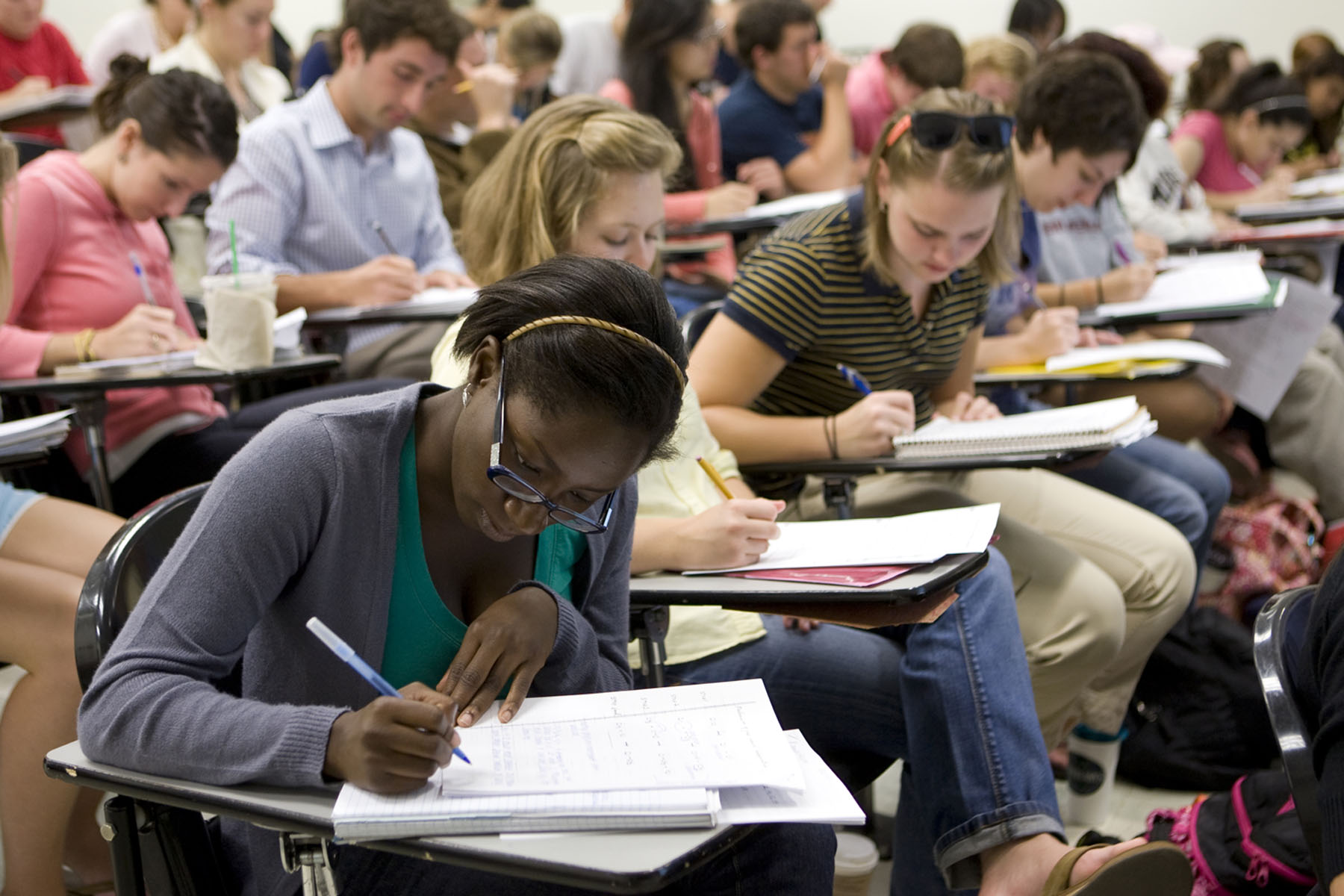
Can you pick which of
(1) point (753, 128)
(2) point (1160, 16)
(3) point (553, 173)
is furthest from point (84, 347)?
(2) point (1160, 16)

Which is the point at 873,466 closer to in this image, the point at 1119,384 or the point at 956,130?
the point at 956,130

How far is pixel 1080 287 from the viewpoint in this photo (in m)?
2.87

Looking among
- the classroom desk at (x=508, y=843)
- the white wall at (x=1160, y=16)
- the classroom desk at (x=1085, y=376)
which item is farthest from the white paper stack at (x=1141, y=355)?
the white wall at (x=1160, y=16)

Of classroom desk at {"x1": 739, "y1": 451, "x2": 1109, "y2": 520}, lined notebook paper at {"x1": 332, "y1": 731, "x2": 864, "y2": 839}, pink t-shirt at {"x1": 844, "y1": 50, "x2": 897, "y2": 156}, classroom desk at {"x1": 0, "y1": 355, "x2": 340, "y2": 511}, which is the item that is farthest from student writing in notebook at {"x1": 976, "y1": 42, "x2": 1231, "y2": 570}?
pink t-shirt at {"x1": 844, "y1": 50, "x2": 897, "y2": 156}

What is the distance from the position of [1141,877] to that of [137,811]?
957 millimetres

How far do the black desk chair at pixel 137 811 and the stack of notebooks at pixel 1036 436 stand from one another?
1.04m

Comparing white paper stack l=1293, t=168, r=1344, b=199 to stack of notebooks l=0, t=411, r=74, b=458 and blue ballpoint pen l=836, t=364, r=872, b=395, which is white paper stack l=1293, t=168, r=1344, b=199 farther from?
stack of notebooks l=0, t=411, r=74, b=458

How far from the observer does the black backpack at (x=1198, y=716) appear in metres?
2.19

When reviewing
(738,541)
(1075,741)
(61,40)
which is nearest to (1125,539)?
(1075,741)

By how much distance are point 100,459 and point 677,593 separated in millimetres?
1213

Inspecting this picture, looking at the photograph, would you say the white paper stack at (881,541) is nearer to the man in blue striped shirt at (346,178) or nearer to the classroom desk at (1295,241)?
the man in blue striped shirt at (346,178)

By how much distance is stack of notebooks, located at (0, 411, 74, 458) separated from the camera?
5.15 feet

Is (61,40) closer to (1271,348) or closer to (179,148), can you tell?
(179,148)

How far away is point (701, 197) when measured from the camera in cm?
377
